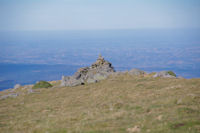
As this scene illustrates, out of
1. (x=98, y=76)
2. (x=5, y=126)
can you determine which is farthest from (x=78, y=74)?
(x=5, y=126)

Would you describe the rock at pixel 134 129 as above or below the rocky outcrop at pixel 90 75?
above

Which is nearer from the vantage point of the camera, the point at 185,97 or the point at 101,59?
the point at 185,97

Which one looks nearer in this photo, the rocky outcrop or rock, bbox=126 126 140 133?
rock, bbox=126 126 140 133

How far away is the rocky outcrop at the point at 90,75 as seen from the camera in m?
52.9

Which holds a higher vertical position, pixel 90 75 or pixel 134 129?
pixel 134 129

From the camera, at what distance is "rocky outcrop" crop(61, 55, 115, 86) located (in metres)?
52.9

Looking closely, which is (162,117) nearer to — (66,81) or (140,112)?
(140,112)

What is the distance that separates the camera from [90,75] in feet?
195

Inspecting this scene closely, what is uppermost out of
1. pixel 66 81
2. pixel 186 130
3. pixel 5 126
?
pixel 186 130

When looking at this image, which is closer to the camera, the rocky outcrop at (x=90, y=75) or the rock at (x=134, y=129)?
the rock at (x=134, y=129)

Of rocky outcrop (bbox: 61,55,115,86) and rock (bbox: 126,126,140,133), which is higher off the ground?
rock (bbox: 126,126,140,133)

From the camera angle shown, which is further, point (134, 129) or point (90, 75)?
point (90, 75)

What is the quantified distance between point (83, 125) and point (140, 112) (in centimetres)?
572

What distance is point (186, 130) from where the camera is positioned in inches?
539
